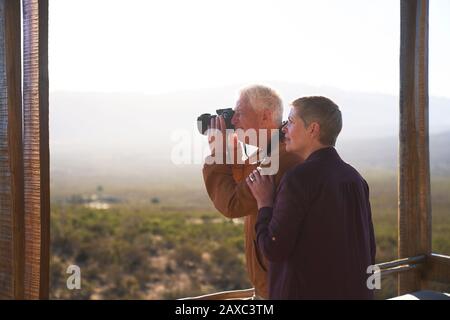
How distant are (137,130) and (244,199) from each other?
4453 cm

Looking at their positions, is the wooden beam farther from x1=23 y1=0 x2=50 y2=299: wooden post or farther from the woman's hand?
the woman's hand

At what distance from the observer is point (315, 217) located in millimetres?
1718

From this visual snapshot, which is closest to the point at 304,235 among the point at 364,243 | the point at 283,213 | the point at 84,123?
the point at 283,213

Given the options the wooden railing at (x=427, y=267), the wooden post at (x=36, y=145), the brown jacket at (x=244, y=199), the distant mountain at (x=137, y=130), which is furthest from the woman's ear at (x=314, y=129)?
the distant mountain at (x=137, y=130)

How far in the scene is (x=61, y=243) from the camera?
2359 centimetres

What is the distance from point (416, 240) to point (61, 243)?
22069mm

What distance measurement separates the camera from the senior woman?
170 cm

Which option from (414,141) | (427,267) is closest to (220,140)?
(414,141)

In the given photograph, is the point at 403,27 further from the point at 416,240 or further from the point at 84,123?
the point at 84,123

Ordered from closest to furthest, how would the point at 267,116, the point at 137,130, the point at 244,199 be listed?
the point at 244,199 → the point at 267,116 → the point at 137,130

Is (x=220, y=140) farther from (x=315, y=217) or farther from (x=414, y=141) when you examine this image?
(x=414, y=141)

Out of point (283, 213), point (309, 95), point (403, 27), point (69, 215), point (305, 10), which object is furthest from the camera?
point (305, 10)

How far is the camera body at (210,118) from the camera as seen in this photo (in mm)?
2029

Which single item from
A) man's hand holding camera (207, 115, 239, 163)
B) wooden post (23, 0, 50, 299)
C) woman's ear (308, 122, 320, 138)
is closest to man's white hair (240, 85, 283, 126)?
man's hand holding camera (207, 115, 239, 163)
